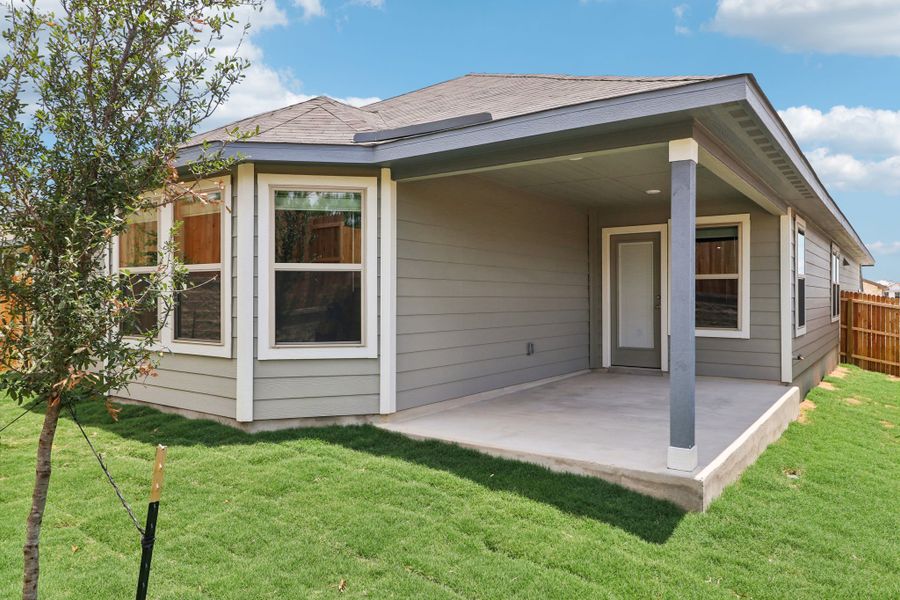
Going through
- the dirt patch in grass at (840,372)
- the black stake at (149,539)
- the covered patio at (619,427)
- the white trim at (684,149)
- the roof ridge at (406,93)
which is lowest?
the dirt patch in grass at (840,372)

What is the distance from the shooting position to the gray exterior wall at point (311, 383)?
16.2 feet

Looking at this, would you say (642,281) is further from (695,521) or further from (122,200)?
(122,200)

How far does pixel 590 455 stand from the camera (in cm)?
404

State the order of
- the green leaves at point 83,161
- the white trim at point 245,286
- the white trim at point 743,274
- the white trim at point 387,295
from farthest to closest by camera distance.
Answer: the white trim at point 743,274, the white trim at point 387,295, the white trim at point 245,286, the green leaves at point 83,161

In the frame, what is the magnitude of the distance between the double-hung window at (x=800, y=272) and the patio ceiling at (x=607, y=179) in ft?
3.65

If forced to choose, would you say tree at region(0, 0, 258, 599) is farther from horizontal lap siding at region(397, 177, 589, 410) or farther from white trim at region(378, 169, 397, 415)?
horizontal lap siding at region(397, 177, 589, 410)

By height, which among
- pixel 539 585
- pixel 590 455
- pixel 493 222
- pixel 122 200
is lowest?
pixel 539 585

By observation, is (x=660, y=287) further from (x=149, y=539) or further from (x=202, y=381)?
(x=149, y=539)

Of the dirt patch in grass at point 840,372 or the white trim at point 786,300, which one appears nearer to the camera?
the white trim at point 786,300

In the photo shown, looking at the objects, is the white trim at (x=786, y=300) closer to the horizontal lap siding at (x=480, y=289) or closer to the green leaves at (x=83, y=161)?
the horizontal lap siding at (x=480, y=289)

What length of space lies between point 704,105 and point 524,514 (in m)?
2.62

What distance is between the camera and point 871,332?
39.4 ft

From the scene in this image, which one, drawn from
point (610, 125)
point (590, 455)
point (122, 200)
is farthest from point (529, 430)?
point (122, 200)

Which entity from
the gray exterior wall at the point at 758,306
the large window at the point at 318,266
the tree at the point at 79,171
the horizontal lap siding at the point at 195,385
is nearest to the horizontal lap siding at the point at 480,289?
the large window at the point at 318,266
